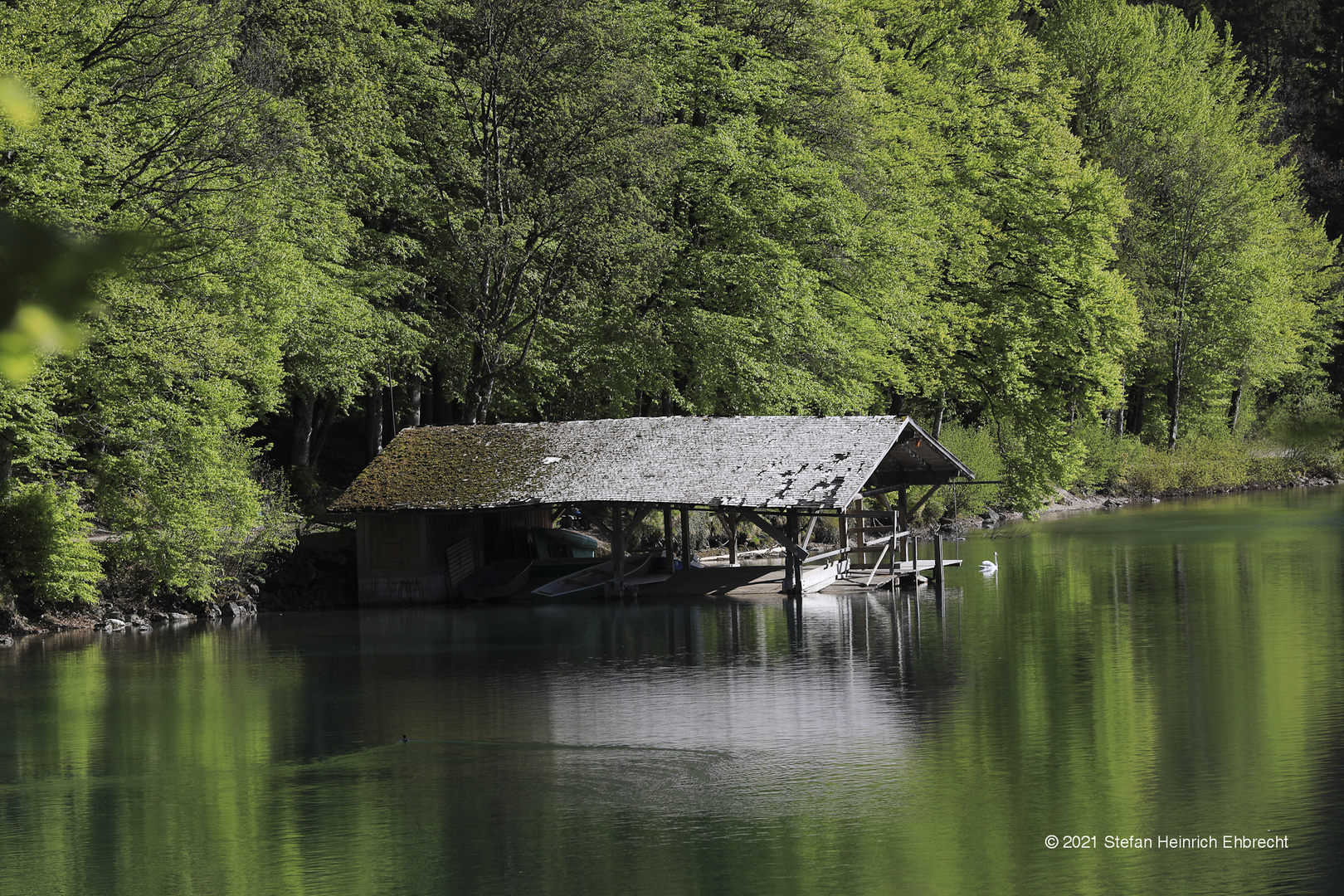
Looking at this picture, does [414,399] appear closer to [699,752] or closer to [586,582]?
[586,582]

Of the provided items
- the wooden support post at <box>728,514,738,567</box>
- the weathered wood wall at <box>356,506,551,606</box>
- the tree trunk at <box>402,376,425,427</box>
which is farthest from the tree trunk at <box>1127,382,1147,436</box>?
the weathered wood wall at <box>356,506,551,606</box>

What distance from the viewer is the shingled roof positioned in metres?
31.4

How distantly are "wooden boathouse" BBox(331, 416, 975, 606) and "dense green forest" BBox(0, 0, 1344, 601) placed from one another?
259cm

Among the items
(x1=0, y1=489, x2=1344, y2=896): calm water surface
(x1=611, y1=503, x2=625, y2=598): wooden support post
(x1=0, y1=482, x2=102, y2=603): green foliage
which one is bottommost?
(x1=0, y1=489, x2=1344, y2=896): calm water surface

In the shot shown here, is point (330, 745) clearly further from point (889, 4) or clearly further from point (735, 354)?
point (889, 4)

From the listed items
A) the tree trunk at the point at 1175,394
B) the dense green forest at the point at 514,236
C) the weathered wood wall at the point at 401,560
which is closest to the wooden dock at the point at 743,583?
the weathered wood wall at the point at 401,560

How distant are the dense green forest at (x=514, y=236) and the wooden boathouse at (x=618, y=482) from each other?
8.51ft

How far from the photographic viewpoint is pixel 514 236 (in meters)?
36.6

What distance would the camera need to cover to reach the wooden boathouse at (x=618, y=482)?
Answer: 104 ft

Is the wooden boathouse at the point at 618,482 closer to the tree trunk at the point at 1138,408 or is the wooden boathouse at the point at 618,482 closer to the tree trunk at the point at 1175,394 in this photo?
the tree trunk at the point at 1175,394

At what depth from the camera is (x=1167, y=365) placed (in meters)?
60.0

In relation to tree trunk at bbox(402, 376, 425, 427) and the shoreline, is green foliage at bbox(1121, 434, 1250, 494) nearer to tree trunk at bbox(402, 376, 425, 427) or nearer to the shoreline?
tree trunk at bbox(402, 376, 425, 427)

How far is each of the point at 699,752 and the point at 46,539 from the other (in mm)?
17158

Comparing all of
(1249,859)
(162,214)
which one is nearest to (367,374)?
(162,214)
